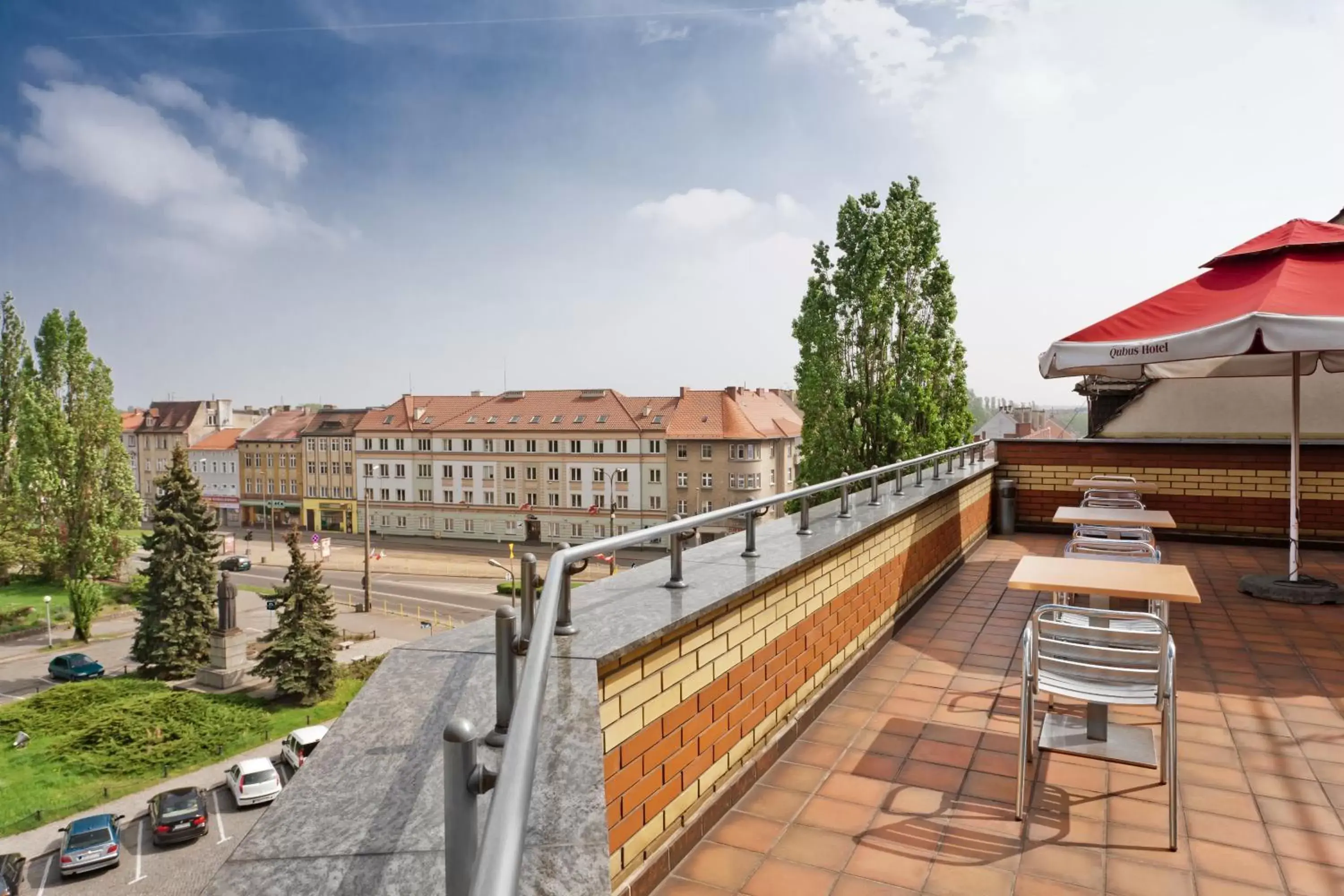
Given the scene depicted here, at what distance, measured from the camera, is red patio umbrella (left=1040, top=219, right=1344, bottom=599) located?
540 centimetres

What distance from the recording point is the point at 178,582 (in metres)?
31.6

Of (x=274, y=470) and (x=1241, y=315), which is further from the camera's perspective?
(x=274, y=470)

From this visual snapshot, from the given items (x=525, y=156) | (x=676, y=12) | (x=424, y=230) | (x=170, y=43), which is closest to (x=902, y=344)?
(x=676, y=12)

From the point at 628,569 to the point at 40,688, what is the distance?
36082 millimetres

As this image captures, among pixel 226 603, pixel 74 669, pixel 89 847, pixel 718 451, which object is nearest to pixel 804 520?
pixel 89 847

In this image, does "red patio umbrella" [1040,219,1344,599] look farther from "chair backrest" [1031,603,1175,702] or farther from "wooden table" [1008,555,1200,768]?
"chair backrest" [1031,603,1175,702]

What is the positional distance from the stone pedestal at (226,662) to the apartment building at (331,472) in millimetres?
32873

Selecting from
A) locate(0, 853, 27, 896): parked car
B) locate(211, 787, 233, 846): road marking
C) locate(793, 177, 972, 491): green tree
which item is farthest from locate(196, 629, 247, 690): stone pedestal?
locate(793, 177, 972, 491): green tree

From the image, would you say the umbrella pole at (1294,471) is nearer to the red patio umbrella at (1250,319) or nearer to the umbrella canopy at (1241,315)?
the red patio umbrella at (1250,319)

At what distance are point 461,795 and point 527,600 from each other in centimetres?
127

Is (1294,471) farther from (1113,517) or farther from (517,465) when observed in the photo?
(517,465)

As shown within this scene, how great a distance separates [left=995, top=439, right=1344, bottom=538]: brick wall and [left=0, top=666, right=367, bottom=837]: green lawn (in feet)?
77.8

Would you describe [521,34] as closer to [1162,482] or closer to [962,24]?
[962,24]

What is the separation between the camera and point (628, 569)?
405 centimetres
